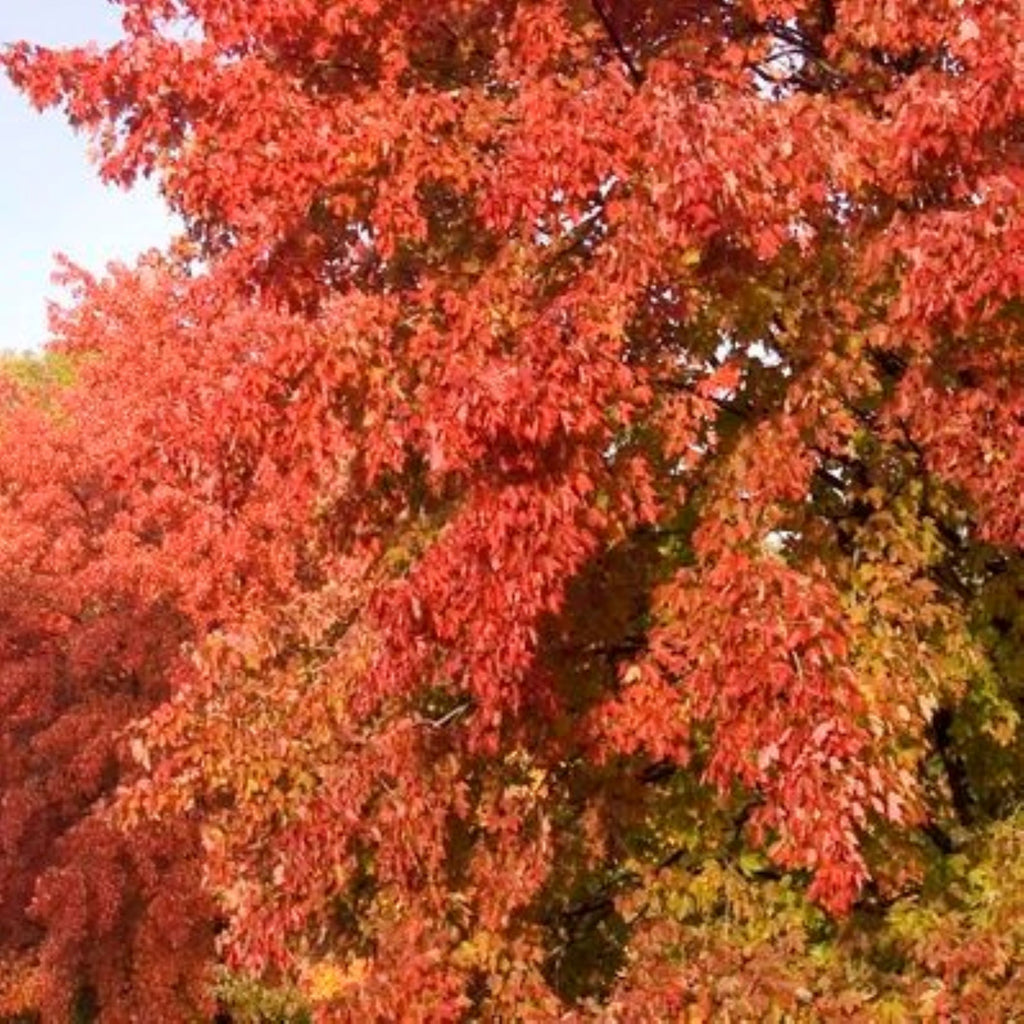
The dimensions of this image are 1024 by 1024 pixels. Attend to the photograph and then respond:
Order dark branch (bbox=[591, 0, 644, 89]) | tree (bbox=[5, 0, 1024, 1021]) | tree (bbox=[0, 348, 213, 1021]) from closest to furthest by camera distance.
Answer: tree (bbox=[5, 0, 1024, 1021]) < dark branch (bbox=[591, 0, 644, 89]) < tree (bbox=[0, 348, 213, 1021])

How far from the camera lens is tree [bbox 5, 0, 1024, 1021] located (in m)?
5.73

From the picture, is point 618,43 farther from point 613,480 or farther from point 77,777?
point 77,777

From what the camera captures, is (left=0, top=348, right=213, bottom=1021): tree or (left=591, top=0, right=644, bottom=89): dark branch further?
(left=0, top=348, right=213, bottom=1021): tree

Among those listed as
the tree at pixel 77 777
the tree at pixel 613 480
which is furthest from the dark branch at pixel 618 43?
the tree at pixel 77 777

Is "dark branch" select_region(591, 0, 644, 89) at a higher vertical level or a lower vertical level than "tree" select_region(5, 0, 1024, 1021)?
higher

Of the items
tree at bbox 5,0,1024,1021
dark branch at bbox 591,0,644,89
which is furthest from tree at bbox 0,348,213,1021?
dark branch at bbox 591,0,644,89

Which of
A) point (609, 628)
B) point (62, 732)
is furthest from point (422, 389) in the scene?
point (62, 732)

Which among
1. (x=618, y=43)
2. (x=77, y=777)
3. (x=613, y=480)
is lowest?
(x=613, y=480)

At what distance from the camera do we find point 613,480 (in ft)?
21.3

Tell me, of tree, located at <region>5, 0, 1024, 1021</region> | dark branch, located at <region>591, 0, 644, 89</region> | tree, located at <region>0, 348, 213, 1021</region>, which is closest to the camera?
tree, located at <region>5, 0, 1024, 1021</region>

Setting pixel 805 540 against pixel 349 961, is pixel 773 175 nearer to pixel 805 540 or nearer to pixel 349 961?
pixel 805 540

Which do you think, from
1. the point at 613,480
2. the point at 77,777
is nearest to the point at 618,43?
the point at 613,480

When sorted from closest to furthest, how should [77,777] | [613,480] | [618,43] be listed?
1. [613,480]
2. [618,43]
3. [77,777]

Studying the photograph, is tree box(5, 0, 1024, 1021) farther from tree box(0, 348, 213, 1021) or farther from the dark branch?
tree box(0, 348, 213, 1021)
